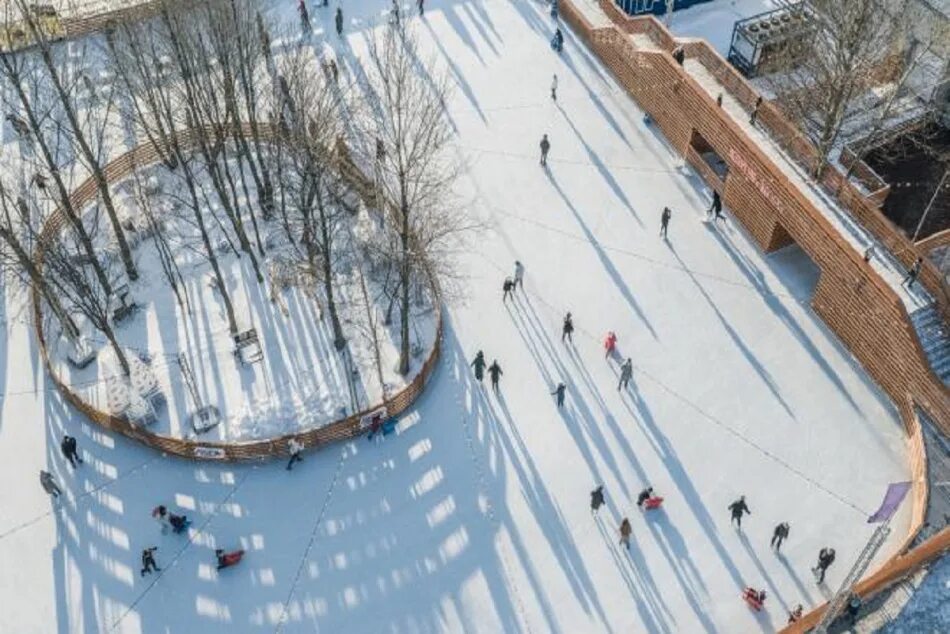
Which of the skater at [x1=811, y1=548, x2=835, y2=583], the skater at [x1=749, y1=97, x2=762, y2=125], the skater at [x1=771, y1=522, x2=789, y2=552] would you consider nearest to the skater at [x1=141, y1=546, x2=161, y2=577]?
the skater at [x1=771, y1=522, x2=789, y2=552]

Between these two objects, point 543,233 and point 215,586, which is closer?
point 215,586

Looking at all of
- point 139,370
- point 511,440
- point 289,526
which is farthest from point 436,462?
point 139,370

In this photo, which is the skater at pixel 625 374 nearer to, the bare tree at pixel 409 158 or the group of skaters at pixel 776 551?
the group of skaters at pixel 776 551

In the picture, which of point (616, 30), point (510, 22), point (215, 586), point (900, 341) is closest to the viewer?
point (215, 586)

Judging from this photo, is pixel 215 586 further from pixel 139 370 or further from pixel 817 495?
pixel 817 495

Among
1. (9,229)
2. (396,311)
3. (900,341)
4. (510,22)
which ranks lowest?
(900,341)

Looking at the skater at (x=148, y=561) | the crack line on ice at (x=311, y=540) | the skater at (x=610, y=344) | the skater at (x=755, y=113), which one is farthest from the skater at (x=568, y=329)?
the skater at (x=148, y=561)
